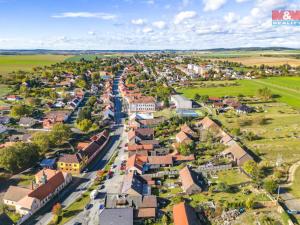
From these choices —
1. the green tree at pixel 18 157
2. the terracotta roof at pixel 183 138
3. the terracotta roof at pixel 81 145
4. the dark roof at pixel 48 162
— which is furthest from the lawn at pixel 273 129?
the green tree at pixel 18 157

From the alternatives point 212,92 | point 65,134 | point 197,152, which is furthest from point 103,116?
point 212,92

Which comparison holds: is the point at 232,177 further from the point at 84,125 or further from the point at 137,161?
the point at 84,125

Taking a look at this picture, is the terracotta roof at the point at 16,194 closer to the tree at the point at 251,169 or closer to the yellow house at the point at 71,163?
the yellow house at the point at 71,163

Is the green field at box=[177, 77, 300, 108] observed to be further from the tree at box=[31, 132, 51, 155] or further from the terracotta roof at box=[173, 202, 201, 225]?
the terracotta roof at box=[173, 202, 201, 225]

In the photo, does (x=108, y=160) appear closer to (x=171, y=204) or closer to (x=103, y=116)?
(x=171, y=204)

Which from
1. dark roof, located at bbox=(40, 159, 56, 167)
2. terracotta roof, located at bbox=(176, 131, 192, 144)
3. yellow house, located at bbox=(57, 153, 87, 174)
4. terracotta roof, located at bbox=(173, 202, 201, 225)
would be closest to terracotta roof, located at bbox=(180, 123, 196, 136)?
terracotta roof, located at bbox=(176, 131, 192, 144)

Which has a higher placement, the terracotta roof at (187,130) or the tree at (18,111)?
the tree at (18,111)

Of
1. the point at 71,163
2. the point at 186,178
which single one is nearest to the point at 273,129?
the point at 186,178
